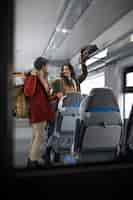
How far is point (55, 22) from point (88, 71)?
1.12 m

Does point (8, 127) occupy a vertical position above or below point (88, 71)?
below

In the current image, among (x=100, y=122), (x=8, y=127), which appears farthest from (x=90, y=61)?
(x=8, y=127)

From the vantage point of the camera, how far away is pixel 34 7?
3586mm

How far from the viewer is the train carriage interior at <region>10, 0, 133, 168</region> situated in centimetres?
230

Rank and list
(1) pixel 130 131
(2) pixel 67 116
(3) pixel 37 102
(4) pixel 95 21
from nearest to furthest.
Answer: (1) pixel 130 131, (3) pixel 37 102, (2) pixel 67 116, (4) pixel 95 21

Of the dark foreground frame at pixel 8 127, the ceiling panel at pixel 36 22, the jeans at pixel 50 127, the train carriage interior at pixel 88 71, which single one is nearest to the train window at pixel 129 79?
the train carriage interior at pixel 88 71

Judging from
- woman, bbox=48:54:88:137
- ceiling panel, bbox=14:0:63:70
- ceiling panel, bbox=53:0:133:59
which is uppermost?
ceiling panel, bbox=14:0:63:70

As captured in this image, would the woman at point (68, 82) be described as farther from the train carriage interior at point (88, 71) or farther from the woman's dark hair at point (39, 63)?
the woman's dark hair at point (39, 63)

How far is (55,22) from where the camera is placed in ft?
13.0

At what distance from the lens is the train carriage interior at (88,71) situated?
7.55ft

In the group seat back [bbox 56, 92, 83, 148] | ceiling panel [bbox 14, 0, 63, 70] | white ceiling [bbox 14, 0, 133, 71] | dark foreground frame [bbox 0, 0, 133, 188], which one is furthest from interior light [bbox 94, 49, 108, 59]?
dark foreground frame [bbox 0, 0, 133, 188]

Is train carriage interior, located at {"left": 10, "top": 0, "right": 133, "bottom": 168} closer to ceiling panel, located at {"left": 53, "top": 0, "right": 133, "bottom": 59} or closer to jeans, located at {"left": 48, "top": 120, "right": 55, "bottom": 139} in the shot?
ceiling panel, located at {"left": 53, "top": 0, "right": 133, "bottom": 59}

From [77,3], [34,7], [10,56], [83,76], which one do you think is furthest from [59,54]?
[10,56]

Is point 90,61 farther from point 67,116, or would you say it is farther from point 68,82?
point 67,116
